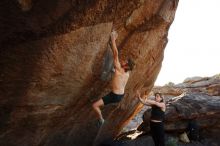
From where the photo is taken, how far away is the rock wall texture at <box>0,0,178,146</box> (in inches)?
311

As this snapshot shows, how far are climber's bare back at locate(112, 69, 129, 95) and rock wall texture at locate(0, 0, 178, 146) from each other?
695 mm

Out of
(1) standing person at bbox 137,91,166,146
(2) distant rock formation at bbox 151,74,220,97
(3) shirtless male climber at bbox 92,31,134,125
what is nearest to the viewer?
(3) shirtless male climber at bbox 92,31,134,125

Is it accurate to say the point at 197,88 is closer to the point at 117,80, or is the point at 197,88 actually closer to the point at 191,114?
the point at 191,114

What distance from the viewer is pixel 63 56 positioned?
9.16 meters

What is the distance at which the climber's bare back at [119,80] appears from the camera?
10.5m

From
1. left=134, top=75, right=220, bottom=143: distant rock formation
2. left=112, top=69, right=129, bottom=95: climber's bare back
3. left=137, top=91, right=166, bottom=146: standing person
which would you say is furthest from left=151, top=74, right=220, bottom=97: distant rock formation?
left=112, top=69, right=129, bottom=95: climber's bare back

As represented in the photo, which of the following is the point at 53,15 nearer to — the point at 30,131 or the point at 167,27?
the point at 30,131

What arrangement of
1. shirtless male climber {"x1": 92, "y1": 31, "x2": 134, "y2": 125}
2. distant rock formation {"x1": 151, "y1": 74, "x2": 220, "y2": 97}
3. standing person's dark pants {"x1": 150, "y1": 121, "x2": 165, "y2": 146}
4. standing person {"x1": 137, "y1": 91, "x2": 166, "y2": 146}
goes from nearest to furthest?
shirtless male climber {"x1": 92, "y1": 31, "x2": 134, "y2": 125}, standing person {"x1": 137, "y1": 91, "x2": 166, "y2": 146}, standing person's dark pants {"x1": 150, "y1": 121, "x2": 165, "y2": 146}, distant rock formation {"x1": 151, "y1": 74, "x2": 220, "y2": 97}

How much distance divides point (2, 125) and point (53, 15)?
4.29 m

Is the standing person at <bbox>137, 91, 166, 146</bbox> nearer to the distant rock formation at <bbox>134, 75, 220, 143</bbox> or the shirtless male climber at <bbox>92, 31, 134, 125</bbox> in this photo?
the distant rock formation at <bbox>134, 75, 220, 143</bbox>

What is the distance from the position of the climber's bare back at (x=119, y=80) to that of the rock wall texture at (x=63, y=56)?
0.69 meters

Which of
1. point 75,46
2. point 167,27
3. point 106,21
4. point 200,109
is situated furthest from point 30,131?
point 200,109

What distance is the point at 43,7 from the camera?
24.4 ft

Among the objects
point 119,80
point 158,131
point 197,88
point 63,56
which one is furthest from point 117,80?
point 197,88
